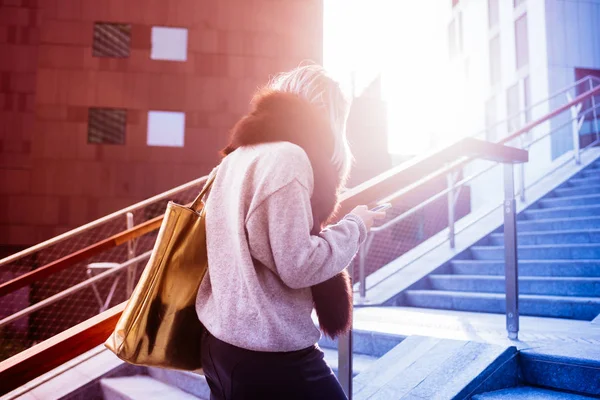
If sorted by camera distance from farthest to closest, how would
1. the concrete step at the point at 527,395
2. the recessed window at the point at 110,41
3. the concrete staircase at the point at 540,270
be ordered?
1. the recessed window at the point at 110,41
2. the concrete staircase at the point at 540,270
3. the concrete step at the point at 527,395

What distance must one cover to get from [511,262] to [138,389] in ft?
6.71

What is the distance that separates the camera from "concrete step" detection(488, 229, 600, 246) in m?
4.02

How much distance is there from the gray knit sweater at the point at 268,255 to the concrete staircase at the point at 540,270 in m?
2.63

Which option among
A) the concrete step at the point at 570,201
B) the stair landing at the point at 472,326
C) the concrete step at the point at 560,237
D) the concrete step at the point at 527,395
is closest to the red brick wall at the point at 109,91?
the concrete step at the point at 570,201

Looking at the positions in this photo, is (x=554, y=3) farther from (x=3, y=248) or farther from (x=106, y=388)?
(x=3, y=248)

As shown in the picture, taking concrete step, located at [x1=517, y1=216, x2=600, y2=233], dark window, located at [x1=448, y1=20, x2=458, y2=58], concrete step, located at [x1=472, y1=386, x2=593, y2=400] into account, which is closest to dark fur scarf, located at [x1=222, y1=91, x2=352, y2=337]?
concrete step, located at [x1=472, y1=386, x2=593, y2=400]

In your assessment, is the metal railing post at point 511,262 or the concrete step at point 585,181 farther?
the concrete step at point 585,181

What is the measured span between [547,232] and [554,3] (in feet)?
27.9

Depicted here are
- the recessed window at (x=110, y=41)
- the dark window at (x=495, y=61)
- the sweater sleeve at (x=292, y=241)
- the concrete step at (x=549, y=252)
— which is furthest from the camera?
the dark window at (x=495, y=61)

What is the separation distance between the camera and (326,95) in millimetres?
1272

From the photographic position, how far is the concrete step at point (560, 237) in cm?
402

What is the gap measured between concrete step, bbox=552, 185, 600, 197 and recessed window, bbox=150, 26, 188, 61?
914 centimetres

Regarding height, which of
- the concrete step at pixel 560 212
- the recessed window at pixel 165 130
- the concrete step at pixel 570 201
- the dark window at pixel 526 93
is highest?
the dark window at pixel 526 93

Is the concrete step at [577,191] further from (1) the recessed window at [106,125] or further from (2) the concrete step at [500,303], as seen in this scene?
(1) the recessed window at [106,125]
